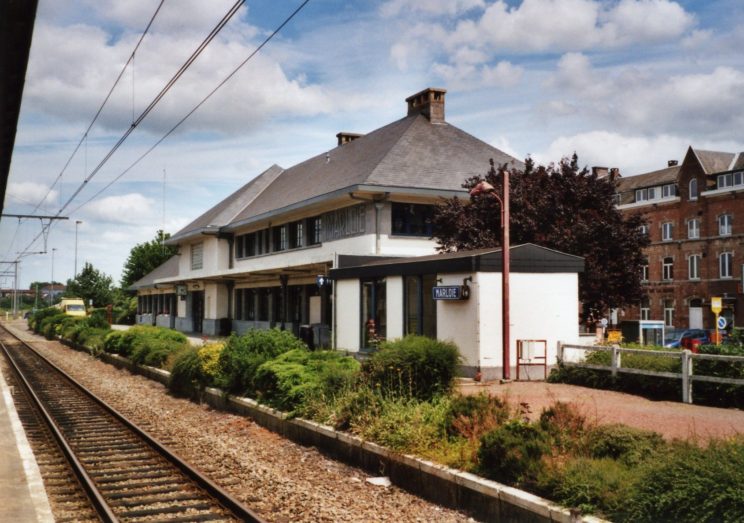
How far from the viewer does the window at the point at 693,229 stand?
53019 mm

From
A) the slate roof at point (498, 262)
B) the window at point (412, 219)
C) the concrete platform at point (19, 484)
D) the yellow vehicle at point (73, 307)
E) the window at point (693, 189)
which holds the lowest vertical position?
the concrete platform at point (19, 484)

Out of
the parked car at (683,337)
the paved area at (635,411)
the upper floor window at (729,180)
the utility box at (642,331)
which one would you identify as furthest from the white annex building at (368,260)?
the upper floor window at (729,180)

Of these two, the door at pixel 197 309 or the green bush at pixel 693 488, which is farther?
the door at pixel 197 309

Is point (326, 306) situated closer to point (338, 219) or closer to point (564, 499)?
point (338, 219)

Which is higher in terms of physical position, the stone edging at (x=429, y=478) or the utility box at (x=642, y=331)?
the utility box at (x=642, y=331)

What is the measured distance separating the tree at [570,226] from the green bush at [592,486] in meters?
18.5

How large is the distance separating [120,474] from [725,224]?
49.6m

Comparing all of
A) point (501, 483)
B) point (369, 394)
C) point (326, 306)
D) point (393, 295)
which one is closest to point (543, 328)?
point (393, 295)

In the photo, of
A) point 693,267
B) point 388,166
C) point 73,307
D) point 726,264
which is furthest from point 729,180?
point 73,307

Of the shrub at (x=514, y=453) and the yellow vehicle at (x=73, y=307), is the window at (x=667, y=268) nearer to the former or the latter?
the yellow vehicle at (x=73, y=307)

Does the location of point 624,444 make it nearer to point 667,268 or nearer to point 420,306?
point 420,306

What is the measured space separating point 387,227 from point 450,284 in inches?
435

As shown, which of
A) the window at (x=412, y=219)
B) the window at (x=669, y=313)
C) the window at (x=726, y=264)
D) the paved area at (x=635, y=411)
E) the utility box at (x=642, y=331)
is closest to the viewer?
the paved area at (x=635, y=411)

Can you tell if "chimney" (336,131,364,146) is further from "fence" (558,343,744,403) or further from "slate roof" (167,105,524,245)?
"fence" (558,343,744,403)
